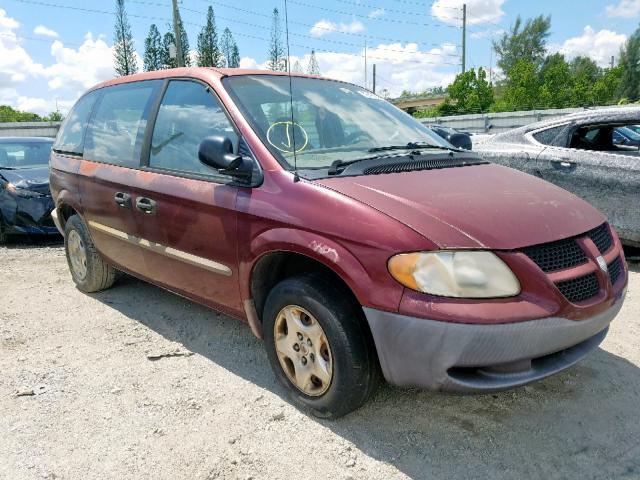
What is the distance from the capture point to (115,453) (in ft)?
8.48

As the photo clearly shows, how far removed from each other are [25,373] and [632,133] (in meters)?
6.20

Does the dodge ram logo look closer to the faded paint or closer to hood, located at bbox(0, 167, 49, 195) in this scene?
the faded paint

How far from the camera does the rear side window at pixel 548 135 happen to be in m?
5.78

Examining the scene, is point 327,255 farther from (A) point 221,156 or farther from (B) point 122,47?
(B) point 122,47

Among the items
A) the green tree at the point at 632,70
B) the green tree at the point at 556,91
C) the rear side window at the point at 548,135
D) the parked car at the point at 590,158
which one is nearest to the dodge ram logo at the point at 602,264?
the parked car at the point at 590,158

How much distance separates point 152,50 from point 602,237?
60932 millimetres

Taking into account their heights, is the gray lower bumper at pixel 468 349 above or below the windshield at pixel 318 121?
below

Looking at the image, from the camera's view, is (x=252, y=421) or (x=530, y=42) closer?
(x=252, y=421)

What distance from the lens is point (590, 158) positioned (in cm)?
539

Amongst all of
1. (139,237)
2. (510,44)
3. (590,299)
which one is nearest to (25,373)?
(139,237)

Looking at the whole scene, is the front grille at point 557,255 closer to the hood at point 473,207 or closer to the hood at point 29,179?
the hood at point 473,207

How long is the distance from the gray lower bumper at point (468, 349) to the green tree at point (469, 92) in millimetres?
41125

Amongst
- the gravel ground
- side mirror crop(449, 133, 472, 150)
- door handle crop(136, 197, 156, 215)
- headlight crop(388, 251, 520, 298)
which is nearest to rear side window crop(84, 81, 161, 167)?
door handle crop(136, 197, 156, 215)

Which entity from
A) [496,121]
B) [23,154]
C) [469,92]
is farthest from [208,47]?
[23,154]
